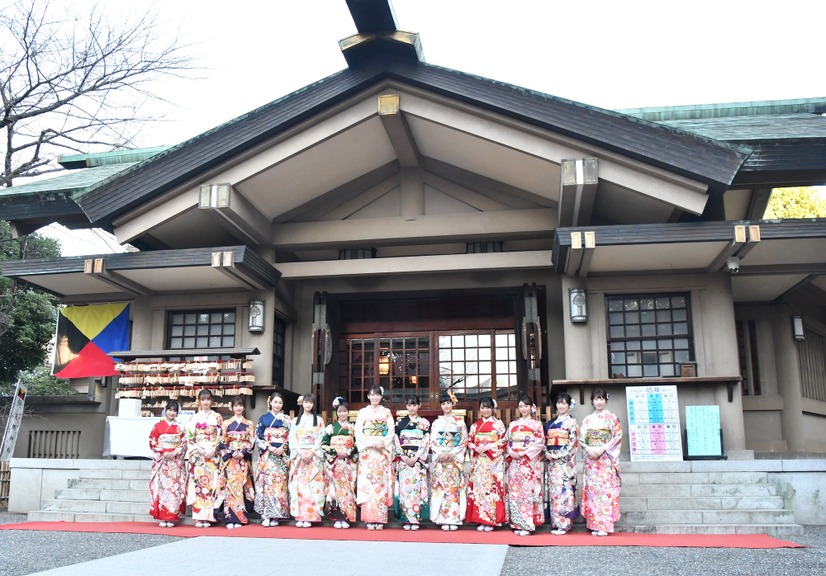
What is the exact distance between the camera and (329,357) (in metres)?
12.1

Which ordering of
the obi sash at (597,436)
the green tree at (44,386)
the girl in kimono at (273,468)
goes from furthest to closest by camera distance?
the green tree at (44,386) → the girl in kimono at (273,468) → the obi sash at (597,436)

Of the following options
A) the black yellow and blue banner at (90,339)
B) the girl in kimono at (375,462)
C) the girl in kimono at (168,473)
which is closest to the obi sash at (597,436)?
the girl in kimono at (375,462)

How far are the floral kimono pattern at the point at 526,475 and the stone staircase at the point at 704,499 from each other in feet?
3.16

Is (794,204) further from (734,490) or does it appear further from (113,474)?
(113,474)

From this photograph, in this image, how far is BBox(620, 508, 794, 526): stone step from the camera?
7754 millimetres

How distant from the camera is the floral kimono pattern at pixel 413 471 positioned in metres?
8.02

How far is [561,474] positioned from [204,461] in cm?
403

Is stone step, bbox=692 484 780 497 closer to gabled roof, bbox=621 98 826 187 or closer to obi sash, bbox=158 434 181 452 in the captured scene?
gabled roof, bbox=621 98 826 187

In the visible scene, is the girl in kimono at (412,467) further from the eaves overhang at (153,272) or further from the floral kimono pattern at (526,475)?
the eaves overhang at (153,272)

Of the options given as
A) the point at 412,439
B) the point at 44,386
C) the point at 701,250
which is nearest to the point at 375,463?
the point at 412,439

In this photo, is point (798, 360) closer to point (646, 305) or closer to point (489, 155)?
point (646, 305)

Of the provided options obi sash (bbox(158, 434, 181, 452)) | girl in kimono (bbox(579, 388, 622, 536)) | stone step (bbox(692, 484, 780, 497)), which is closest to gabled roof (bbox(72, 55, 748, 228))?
girl in kimono (bbox(579, 388, 622, 536))

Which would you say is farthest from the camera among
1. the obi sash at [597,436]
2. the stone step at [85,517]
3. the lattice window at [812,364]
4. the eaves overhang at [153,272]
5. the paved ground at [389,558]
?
the lattice window at [812,364]

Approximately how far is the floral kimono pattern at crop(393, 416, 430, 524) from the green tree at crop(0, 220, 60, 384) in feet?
28.1
